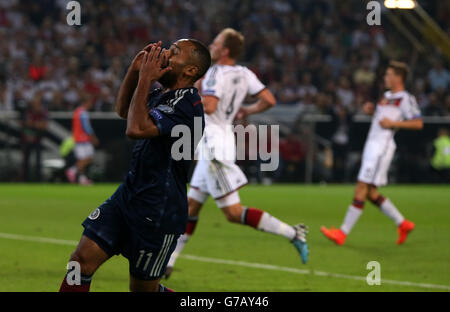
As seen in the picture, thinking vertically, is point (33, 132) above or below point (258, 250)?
below

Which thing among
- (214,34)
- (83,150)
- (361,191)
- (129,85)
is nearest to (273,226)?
(361,191)

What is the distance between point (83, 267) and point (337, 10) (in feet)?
83.6

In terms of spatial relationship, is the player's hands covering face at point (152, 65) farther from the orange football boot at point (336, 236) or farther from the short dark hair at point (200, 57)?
the orange football boot at point (336, 236)

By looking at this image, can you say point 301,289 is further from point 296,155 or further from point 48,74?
point 48,74

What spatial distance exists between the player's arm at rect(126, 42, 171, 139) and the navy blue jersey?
0.49ft

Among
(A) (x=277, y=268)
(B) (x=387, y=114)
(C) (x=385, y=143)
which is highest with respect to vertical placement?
(B) (x=387, y=114)

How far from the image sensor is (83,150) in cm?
2111

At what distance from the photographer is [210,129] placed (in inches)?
317

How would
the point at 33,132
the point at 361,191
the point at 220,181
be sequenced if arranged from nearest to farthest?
the point at 220,181 → the point at 361,191 → the point at 33,132

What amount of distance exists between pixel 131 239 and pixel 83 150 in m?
16.7

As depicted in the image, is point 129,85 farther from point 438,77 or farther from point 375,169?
point 438,77
